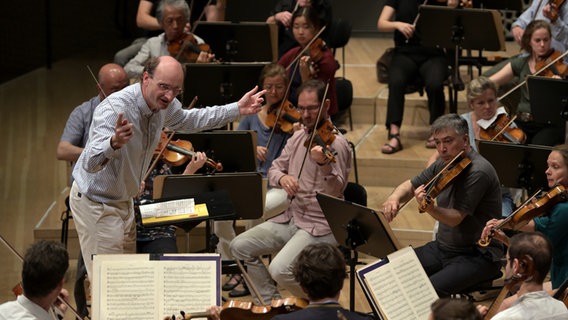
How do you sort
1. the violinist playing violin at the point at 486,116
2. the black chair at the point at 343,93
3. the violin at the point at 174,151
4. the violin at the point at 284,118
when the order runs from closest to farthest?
1. the violin at the point at 174,151
2. the violinist playing violin at the point at 486,116
3. the violin at the point at 284,118
4. the black chair at the point at 343,93

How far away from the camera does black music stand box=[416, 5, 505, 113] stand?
7.09 m

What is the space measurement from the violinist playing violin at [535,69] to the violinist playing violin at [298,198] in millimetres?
1682

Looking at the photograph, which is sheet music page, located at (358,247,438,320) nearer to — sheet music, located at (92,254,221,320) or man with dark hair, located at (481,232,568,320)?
man with dark hair, located at (481,232,568,320)

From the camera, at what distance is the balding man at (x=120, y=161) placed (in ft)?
14.9

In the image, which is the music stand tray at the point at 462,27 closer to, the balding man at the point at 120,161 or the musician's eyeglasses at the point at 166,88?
the balding man at the point at 120,161

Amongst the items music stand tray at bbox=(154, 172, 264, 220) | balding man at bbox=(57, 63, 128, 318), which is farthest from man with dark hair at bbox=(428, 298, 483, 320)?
balding man at bbox=(57, 63, 128, 318)

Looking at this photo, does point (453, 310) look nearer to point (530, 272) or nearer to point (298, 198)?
point (530, 272)

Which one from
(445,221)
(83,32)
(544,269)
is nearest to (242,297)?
(445,221)

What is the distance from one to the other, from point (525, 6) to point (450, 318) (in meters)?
7.28

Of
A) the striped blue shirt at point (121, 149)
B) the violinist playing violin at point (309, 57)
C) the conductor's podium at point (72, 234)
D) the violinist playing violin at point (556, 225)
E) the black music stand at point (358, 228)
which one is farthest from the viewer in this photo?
the violinist playing violin at point (309, 57)

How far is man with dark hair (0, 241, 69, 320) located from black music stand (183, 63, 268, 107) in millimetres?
3017

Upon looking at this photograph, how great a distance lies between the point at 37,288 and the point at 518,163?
2.93 meters

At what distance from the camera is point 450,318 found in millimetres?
3184

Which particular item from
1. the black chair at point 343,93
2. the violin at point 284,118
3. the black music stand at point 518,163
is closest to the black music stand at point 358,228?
the black music stand at point 518,163
